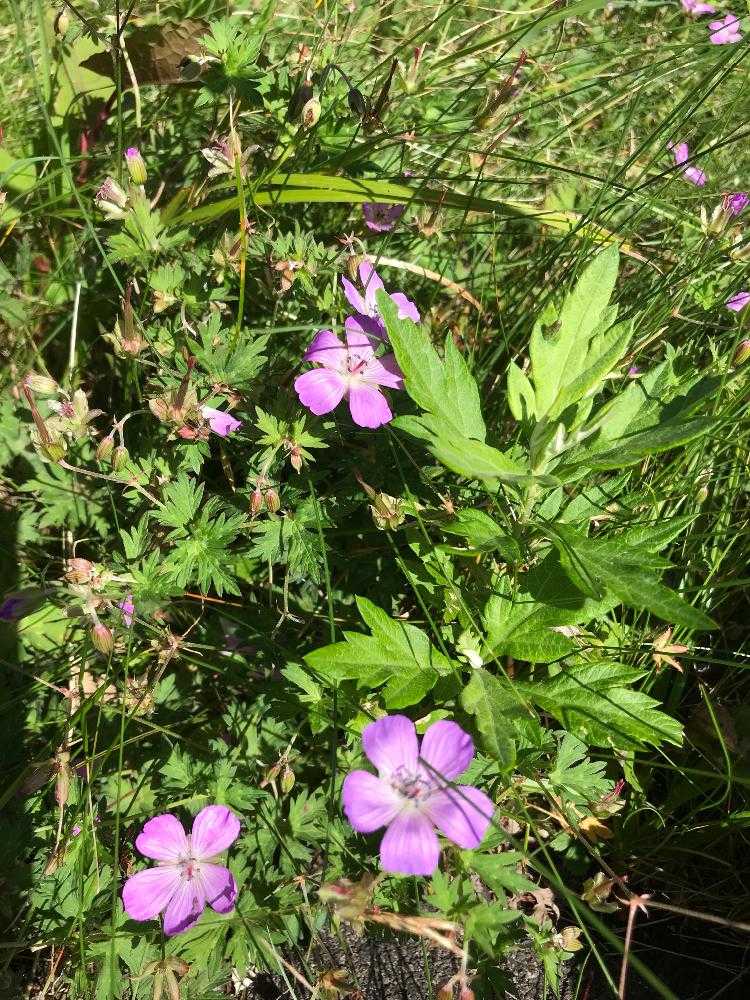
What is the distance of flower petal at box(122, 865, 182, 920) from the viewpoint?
1618mm

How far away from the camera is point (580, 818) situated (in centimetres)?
184

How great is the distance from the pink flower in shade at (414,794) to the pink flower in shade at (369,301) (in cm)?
86

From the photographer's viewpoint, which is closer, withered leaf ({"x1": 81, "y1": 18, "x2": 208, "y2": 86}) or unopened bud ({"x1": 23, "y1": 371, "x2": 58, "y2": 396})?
unopened bud ({"x1": 23, "y1": 371, "x2": 58, "y2": 396})

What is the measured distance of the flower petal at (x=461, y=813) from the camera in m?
1.40

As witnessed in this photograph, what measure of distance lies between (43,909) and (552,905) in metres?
1.08

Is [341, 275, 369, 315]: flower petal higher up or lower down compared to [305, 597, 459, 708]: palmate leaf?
higher up

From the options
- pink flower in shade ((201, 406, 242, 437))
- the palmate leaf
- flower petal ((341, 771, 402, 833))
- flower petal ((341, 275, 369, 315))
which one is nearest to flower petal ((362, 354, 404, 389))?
flower petal ((341, 275, 369, 315))

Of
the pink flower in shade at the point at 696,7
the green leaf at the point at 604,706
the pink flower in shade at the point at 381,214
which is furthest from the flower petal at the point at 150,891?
the pink flower in shade at the point at 696,7

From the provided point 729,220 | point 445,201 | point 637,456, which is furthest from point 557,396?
point 729,220

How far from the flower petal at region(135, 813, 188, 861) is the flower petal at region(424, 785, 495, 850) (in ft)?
1.87

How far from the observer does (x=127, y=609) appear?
183 centimetres

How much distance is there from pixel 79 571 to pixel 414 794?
785 mm

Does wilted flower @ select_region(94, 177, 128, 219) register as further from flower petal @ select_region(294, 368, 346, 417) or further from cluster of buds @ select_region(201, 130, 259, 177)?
flower petal @ select_region(294, 368, 346, 417)

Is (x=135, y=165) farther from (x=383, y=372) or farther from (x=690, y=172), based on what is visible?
(x=690, y=172)
